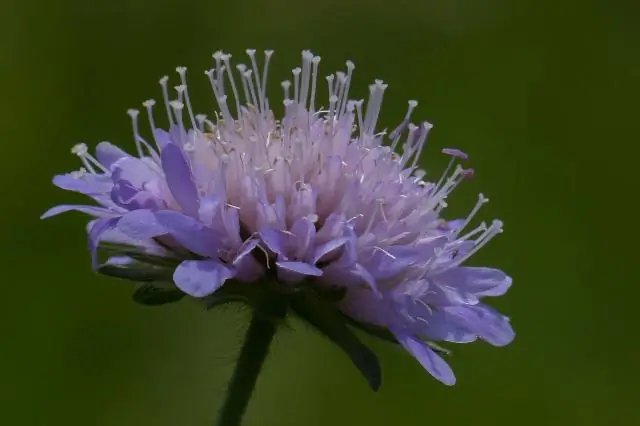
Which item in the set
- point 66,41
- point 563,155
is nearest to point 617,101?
point 563,155

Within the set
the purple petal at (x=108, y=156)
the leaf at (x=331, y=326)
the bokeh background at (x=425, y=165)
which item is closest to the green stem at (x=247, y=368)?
the leaf at (x=331, y=326)

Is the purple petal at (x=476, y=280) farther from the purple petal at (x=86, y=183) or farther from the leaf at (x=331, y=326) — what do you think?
the purple petal at (x=86, y=183)

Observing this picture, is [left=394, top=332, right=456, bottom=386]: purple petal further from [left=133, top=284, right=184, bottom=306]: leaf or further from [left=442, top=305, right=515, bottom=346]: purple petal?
[left=133, top=284, right=184, bottom=306]: leaf

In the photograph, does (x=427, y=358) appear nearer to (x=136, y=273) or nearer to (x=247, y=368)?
(x=247, y=368)

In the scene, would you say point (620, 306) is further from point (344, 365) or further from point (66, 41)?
point (66, 41)

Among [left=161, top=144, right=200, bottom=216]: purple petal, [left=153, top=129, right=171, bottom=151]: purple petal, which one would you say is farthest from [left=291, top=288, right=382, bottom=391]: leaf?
[left=153, top=129, right=171, bottom=151]: purple petal

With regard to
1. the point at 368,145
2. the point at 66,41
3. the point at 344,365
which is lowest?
the point at 344,365
